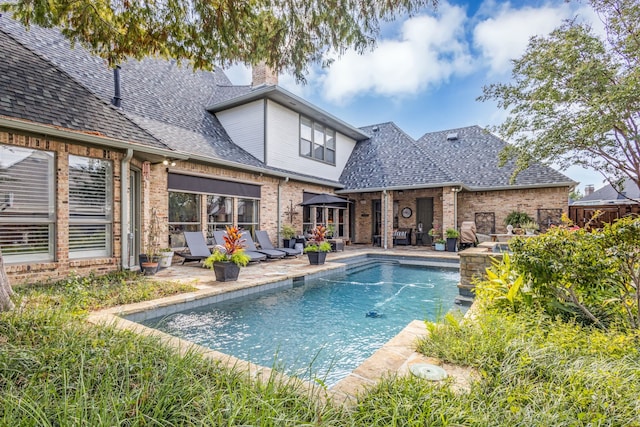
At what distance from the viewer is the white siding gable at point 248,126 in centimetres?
1199

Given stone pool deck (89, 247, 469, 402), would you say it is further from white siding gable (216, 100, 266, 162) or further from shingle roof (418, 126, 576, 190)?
shingle roof (418, 126, 576, 190)

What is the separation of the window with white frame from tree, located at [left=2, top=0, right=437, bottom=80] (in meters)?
6.46

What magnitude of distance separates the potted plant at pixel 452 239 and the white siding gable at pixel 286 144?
6.15 meters

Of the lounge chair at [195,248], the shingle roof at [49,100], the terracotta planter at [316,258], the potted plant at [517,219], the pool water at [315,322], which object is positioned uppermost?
the shingle roof at [49,100]

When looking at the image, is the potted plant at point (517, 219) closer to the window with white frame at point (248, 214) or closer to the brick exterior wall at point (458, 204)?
the brick exterior wall at point (458, 204)

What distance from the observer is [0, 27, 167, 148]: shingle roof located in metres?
5.68

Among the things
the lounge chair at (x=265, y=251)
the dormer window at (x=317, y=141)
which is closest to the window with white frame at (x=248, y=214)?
the lounge chair at (x=265, y=251)

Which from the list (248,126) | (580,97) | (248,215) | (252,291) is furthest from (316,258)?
(580,97)

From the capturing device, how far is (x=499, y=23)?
7.11 meters

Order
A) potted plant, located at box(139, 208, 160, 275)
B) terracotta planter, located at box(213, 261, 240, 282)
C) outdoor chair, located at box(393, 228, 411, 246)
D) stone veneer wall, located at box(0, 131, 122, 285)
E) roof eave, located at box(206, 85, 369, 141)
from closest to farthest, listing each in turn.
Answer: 1. stone veneer wall, located at box(0, 131, 122, 285)
2. terracotta planter, located at box(213, 261, 240, 282)
3. potted plant, located at box(139, 208, 160, 275)
4. roof eave, located at box(206, 85, 369, 141)
5. outdoor chair, located at box(393, 228, 411, 246)

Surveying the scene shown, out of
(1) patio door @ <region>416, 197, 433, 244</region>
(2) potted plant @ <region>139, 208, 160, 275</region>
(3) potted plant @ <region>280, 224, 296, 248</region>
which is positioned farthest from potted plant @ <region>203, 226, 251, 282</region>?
(1) patio door @ <region>416, 197, 433, 244</region>

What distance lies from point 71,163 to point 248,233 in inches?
213

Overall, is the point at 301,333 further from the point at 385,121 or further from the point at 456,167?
the point at 385,121

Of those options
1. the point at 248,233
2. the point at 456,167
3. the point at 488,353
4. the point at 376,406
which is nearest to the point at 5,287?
the point at 376,406
